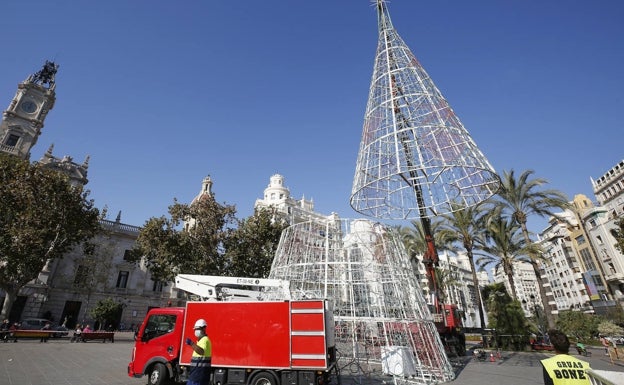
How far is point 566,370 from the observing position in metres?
4.14

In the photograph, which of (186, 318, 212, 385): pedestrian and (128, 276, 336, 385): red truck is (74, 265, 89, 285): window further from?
(186, 318, 212, 385): pedestrian

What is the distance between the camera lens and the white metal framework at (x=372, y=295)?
12062 millimetres

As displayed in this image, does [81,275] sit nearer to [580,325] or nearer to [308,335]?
[308,335]

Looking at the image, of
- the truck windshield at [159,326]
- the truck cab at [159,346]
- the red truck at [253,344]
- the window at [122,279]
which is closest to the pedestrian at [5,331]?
the window at [122,279]

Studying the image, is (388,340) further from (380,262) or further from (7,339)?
(7,339)

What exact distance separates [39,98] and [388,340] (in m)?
60.4

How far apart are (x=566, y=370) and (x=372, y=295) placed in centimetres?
882

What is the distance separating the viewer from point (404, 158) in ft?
36.2

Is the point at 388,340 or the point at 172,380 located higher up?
the point at 388,340

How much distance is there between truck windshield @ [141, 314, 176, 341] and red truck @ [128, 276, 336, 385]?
0.05 meters

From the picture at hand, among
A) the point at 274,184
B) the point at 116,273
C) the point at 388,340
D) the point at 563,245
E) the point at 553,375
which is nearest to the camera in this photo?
the point at 553,375

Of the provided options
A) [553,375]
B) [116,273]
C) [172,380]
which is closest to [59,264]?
[116,273]

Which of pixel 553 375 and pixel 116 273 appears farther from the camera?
pixel 116 273

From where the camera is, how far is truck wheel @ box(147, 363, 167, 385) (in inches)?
421
